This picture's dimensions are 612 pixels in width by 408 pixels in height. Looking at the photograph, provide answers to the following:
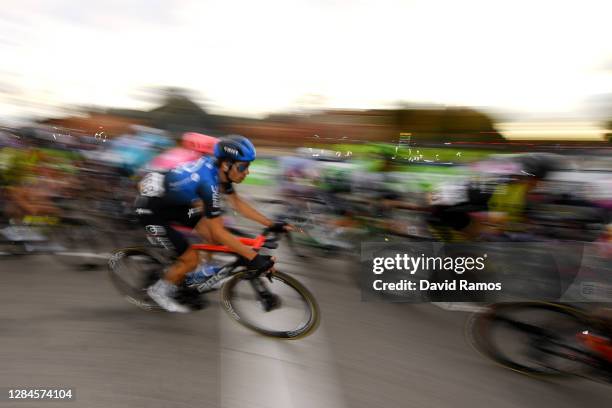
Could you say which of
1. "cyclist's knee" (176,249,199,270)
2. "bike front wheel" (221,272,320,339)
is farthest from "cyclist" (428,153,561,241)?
"cyclist's knee" (176,249,199,270)

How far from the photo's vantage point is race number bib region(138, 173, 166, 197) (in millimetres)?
3195

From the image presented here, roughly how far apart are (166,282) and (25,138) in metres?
3.39

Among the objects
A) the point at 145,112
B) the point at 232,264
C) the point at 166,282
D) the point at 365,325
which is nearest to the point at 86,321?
the point at 166,282

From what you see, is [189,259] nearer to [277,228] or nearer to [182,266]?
[182,266]

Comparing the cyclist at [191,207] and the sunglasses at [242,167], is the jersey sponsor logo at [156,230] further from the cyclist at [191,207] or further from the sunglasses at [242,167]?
the sunglasses at [242,167]

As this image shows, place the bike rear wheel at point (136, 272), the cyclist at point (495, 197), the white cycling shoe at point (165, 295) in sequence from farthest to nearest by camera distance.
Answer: the cyclist at point (495, 197) → the bike rear wheel at point (136, 272) → the white cycling shoe at point (165, 295)

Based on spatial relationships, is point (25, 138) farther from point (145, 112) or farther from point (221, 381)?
point (145, 112)

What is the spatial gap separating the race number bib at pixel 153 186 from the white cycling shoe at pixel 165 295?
776 mm

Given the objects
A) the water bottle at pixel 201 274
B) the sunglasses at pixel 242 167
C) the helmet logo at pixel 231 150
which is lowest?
the water bottle at pixel 201 274

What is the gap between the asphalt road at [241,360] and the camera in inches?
108

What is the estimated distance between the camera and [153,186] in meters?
3.22

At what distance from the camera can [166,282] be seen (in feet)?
11.5

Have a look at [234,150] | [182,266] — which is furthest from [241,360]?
[234,150]

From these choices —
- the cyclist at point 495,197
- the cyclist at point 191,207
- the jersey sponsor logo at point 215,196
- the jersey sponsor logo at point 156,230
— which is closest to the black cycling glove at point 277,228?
the cyclist at point 191,207
